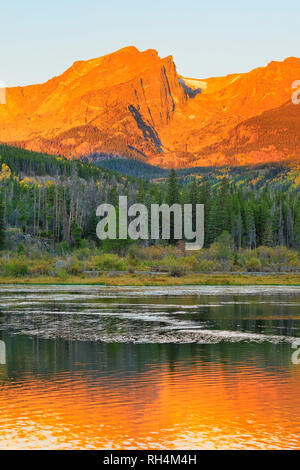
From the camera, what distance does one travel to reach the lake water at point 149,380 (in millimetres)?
16141

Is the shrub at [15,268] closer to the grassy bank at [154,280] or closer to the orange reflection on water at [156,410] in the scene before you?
the grassy bank at [154,280]

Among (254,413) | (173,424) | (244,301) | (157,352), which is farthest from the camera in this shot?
(244,301)

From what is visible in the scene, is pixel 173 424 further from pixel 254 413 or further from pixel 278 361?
pixel 278 361

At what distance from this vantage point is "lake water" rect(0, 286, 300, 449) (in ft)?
53.0

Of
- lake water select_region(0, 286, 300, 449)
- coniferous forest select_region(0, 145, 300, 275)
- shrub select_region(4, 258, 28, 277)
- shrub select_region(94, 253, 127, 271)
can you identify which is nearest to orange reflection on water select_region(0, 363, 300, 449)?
lake water select_region(0, 286, 300, 449)

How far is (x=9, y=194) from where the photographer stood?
143500 mm

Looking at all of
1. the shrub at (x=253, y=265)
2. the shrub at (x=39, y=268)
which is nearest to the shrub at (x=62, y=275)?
the shrub at (x=39, y=268)

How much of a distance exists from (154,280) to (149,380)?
183 feet

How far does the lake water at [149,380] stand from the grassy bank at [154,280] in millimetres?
31719

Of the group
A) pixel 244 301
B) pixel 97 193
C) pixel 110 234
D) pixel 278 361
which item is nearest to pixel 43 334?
pixel 278 361

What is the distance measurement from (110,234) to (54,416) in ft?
304

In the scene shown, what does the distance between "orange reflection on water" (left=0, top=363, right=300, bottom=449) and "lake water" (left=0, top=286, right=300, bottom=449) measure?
27 mm

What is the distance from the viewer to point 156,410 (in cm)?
1822

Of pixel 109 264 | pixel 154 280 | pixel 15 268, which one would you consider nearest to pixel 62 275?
pixel 15 268
